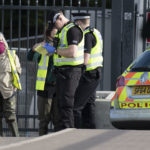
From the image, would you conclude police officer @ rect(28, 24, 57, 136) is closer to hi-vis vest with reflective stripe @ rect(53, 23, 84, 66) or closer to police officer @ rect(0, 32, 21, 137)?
police officer @ rect(0, 32, 21, 137)

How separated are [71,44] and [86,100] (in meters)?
0.88

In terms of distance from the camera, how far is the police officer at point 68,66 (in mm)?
6980

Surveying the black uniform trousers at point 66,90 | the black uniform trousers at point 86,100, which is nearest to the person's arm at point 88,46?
the black uniform trousers at point 86,100

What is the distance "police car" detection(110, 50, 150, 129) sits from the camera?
23.0 feet

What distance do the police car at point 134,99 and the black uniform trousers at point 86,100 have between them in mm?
377

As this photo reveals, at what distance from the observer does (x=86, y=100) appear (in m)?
7.58

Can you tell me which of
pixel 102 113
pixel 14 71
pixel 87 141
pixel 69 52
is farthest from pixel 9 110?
pixel 87 141

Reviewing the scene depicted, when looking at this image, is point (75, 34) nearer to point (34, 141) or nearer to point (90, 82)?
point (90, 82)

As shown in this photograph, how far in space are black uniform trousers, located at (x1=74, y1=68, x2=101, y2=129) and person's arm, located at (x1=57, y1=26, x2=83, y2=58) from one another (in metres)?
0.69

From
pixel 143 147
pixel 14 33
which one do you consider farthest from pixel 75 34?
pixel 14 33

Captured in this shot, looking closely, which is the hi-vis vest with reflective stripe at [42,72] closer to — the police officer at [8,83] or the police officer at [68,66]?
the police officer at [8,83]

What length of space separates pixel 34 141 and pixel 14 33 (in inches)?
607

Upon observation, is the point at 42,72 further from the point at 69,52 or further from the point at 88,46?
the point at 69,52

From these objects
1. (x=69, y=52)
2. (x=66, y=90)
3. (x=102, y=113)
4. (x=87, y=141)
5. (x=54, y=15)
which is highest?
(x=54, y=15)
